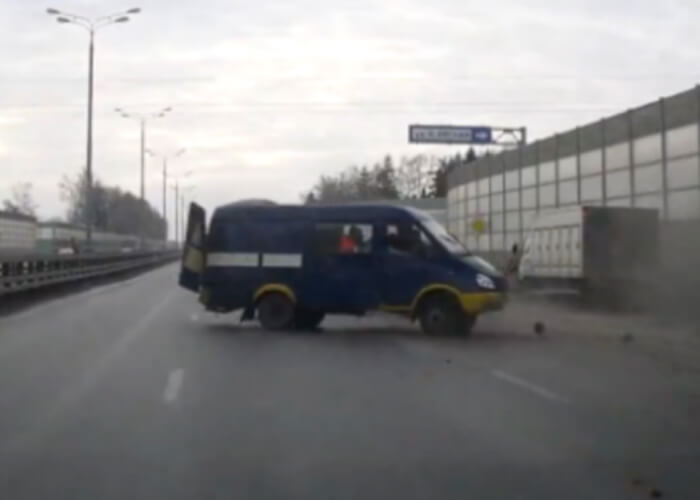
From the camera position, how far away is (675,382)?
1488 centimetres

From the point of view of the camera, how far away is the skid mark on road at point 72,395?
10.6 metres

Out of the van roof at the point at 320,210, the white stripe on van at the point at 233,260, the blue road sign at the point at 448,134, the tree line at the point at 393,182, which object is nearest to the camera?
the van roof at the point at 320,210

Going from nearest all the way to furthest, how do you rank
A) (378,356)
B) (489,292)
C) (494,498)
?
1. (494,498)
2. (378,356)
3. (489,292)

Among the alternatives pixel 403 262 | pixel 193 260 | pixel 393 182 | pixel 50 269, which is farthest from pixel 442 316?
pixel 393 182

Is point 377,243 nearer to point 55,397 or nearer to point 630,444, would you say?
point 55,397

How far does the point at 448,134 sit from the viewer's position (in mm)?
64938

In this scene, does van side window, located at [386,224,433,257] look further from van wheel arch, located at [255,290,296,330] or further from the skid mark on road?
the skid mark on road

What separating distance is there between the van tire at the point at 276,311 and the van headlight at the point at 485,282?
358cm

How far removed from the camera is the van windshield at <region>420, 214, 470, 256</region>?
72.7ft

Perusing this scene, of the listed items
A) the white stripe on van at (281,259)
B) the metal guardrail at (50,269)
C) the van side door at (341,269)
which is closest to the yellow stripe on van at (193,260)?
the white stripe on van at (281,259)

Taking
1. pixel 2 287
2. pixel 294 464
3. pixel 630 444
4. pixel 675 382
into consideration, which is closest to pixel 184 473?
pixel 294 464

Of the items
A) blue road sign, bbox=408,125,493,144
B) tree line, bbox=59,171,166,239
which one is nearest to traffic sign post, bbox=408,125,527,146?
blue road sign, bbox=408,125,493,144

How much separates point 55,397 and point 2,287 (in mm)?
18154

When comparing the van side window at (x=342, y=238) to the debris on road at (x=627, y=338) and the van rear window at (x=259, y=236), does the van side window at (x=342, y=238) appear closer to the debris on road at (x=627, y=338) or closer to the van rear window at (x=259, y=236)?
the van rear window at (x=259, y=236)
